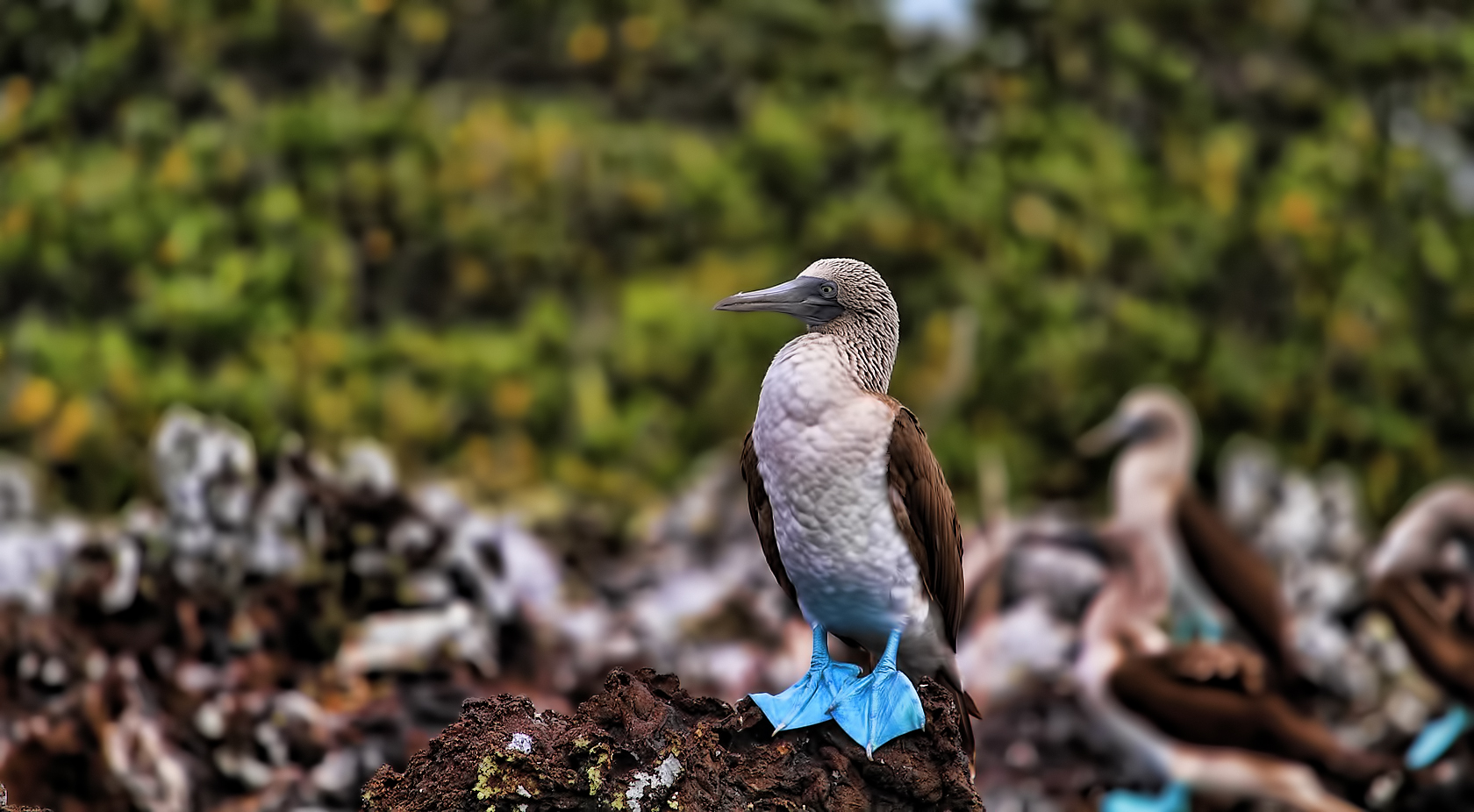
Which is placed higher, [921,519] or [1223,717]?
[1223,717]

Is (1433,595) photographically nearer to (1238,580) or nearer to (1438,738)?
(1438,738)

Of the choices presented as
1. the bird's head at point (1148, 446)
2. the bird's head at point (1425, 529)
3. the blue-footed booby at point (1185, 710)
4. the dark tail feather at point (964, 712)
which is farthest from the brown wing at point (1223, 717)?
the dark tail feather at point (964, 712)

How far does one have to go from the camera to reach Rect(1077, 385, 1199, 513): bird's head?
3.81 meters

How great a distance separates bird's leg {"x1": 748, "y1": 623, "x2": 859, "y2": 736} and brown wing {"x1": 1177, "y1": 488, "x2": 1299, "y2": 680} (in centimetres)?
226

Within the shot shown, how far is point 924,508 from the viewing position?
1844 millimetres

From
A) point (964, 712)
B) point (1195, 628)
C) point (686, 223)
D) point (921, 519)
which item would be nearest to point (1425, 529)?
point (1195, 628)

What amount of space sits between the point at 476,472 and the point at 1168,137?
2217mm

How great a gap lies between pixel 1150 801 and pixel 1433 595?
3.51ft

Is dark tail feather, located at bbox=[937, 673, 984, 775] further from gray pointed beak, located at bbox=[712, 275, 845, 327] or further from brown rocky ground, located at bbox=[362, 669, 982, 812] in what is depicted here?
gray pointed beak, located at bbox=[712, 275, 845, 327]

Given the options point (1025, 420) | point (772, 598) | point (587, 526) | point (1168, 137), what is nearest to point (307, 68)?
point (587, 526)

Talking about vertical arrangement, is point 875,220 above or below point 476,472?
above

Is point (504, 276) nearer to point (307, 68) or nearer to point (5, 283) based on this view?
point (307, 68)

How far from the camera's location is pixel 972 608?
380 centimetres

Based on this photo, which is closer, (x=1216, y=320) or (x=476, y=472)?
(x=476, y=472)
